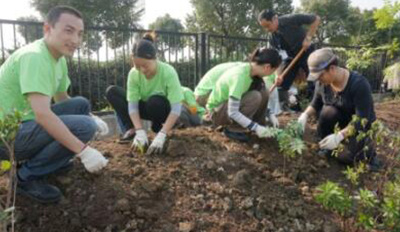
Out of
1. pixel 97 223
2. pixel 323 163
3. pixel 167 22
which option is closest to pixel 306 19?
pixel 323 163

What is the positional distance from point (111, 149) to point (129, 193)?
26.1 inches

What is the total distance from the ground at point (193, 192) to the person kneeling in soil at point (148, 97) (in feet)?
0.45

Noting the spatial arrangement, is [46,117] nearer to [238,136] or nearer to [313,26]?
[238,136]

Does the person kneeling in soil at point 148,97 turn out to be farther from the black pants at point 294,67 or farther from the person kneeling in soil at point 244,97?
the black pants at point 294,67

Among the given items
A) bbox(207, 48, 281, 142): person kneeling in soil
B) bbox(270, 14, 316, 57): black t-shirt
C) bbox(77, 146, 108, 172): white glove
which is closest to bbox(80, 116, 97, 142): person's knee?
bbox(77, 146, 108, 172): white glove

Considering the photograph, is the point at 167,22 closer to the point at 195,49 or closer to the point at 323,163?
the point at 195,49

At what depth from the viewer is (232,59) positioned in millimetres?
7125

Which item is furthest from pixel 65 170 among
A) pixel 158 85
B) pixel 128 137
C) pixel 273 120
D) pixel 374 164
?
pixel 374 164

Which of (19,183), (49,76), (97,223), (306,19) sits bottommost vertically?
(97,223)

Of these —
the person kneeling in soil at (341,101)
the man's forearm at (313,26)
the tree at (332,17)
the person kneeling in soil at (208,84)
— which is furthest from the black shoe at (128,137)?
the tree at (332,17)

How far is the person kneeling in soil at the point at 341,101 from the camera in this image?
282 centimetres

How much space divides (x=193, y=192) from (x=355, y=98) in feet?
4.62

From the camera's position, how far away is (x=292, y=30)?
15.0 ft

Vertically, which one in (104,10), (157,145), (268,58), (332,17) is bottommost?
(157,145)
